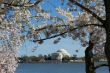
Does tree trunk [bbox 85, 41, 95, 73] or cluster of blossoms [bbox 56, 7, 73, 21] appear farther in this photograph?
tree trunk [bbox 85, 41, 95, 73]

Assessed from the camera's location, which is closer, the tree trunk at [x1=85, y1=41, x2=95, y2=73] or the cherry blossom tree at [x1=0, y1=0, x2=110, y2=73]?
the cherry blossom tree at [x1=0, y1=0, x2=110, y2=73]

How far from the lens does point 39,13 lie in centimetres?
1311

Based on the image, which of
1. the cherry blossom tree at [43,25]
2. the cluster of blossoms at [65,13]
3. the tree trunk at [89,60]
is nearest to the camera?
the cherry blossom tree at [43,25]

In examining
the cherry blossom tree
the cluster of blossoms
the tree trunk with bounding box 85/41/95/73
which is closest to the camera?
the cherry blossom tree

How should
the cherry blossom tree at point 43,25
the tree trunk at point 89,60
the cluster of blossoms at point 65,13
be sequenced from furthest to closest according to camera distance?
1. the tree trunk at point 89,60
2. the cluster of blossoms at point 65,13
3. the cherry blossom tree at point 43,25

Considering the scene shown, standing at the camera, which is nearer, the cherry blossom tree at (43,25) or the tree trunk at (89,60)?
the cherry blossom tree at (43,25)

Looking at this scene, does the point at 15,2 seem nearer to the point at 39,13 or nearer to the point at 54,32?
the point at 39,13

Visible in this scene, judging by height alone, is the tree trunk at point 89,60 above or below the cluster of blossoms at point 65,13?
below

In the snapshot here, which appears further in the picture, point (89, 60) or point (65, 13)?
point (89, 60)

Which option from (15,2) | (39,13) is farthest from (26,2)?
(39,13)

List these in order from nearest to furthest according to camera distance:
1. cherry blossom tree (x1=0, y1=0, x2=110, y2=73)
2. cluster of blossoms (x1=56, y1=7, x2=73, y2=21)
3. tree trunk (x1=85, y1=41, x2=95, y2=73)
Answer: cherry blossom tree (x1=0, y1=0, x2=110, y2=73) → cluster of blossoms (x1=56, y1=7, x2=73, y2=21) → tree trunk (x1=85, y1=41, x2=95, y2=73)

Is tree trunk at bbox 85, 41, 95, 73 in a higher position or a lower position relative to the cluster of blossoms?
lower

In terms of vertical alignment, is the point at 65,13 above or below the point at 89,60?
above

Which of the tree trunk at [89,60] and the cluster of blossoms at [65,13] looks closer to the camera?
the cluster of blossoms at [65,13]
